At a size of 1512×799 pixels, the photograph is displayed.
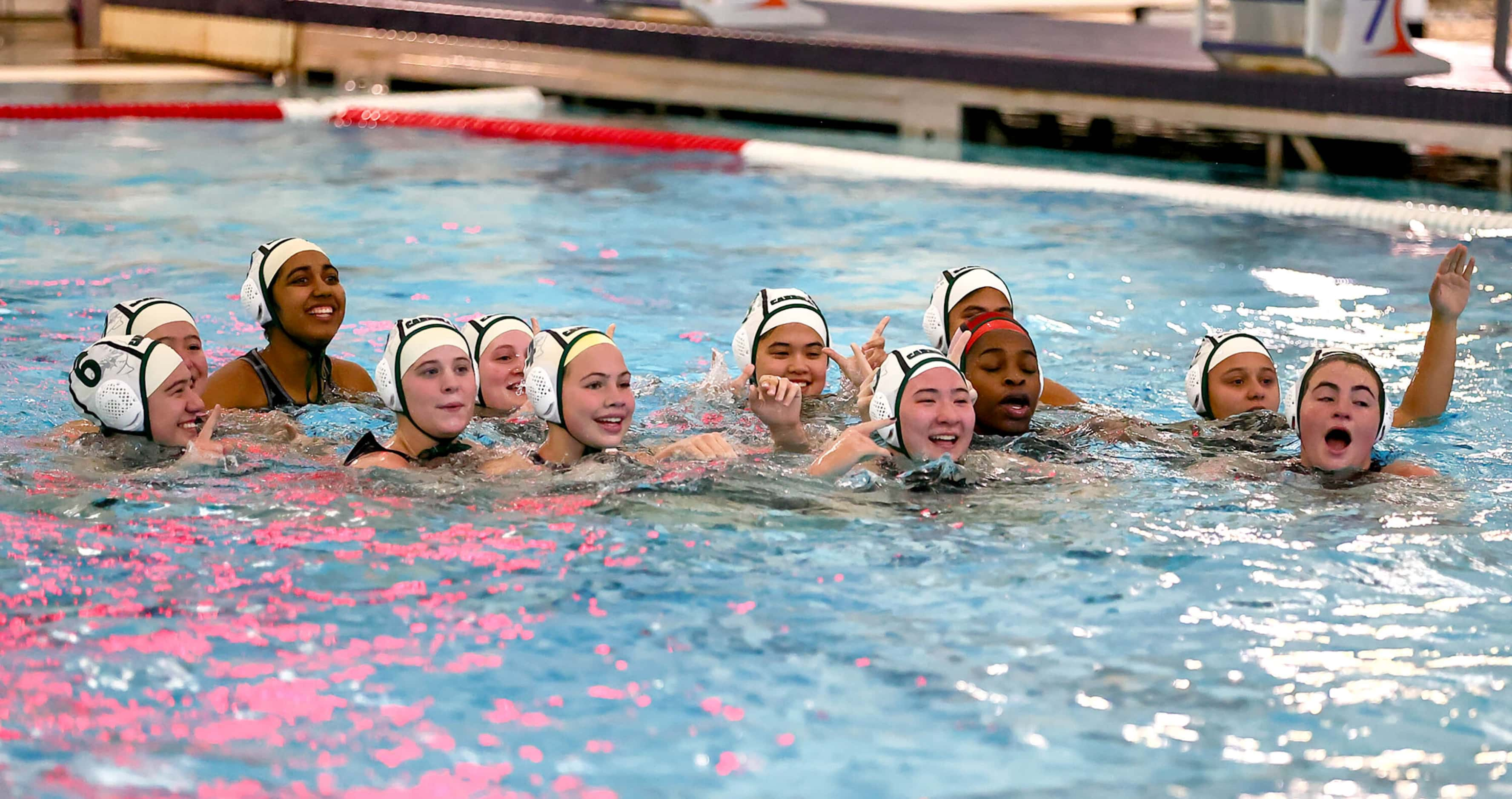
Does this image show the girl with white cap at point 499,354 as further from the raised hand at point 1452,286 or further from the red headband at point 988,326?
the raised hand at point 1452,286

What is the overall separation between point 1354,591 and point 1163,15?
15.9 m

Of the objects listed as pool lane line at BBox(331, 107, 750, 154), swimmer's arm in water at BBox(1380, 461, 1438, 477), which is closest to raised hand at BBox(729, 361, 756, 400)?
swimmer's arm in water at BBox(1380, 461, 1438, 477)

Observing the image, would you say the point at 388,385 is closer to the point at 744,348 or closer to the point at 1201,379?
the point at 744,348

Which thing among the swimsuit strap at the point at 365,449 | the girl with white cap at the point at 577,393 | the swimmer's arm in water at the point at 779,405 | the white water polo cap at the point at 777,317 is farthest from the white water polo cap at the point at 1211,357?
the swimsuit strap at the point at 365,449

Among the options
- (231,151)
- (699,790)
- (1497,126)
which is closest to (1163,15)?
(1497,126)

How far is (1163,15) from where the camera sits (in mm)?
19234

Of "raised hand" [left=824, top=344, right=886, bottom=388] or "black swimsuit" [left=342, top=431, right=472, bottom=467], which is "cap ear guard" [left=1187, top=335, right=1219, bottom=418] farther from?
"black swimsuit" [left=342, top=431, right=472, bottom=467]

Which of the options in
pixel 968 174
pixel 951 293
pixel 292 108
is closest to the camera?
pixel 951 293

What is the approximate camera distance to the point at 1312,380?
16.4 ft

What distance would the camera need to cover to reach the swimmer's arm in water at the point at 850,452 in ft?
16.2

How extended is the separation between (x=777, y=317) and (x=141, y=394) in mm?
2039

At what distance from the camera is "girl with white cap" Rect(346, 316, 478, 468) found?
5031 mm

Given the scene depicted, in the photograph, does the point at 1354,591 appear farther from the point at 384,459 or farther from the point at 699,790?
the point at 384,459

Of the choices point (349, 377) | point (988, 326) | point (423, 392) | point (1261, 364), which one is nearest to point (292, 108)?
point (349, 377)
